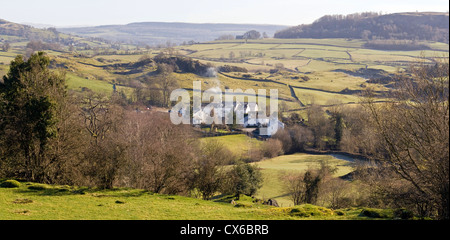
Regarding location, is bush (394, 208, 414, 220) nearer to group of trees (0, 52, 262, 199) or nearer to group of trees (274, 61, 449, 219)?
group of trees (274, 61, 449, 219)

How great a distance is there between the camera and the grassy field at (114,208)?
21.9 meters

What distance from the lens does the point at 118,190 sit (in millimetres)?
30625

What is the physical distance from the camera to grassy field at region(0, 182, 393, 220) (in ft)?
71.9

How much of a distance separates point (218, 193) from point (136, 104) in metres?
66.5

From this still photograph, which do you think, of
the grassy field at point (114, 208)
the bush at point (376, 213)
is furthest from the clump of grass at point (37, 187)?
the bush at point (376, 213)

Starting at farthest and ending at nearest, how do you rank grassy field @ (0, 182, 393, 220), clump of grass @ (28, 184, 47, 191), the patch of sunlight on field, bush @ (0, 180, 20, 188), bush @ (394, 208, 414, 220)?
→ the patch of sunlight on field, clump of grass @ (28, 184, 47, 191), bush @ (0, 180, 20, 188), bush @ (394, 208, 414, 220), grassy field @ (0, 182, 393, 220)

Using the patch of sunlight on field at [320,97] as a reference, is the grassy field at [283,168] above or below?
below

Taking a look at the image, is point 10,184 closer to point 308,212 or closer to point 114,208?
point 114,208

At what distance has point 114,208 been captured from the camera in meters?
24.2

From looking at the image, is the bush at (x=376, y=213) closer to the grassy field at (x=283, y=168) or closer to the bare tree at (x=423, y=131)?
the bare tree at (x=423, y=131)

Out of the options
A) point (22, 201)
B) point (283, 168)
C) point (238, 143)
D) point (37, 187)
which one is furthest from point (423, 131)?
point (238, 143)

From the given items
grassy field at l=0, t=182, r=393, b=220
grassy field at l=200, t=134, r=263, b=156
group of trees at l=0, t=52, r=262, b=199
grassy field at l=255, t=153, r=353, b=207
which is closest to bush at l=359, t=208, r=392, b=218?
grassy field at l=0, t=182, r=393, b=220

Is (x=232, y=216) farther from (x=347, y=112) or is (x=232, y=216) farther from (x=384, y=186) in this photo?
(x=347, y=112)
